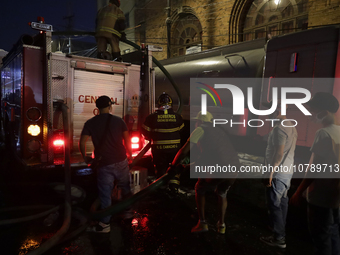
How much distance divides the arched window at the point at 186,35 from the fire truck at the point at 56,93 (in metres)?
10.2

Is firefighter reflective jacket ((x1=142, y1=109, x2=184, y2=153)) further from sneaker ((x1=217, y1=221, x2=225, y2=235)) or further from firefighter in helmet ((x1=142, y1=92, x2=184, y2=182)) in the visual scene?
sneaker ((x1=217, y1=221, x2=225, y2=235))

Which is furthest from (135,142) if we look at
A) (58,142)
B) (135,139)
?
(58,142)

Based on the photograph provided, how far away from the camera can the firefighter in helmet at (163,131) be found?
14.6ft

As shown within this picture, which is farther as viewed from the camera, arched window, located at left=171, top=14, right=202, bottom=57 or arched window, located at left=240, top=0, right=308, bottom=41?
arched window, located at left=171, top=14, right=202, bottom=57

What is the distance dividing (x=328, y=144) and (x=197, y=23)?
46.3 ft

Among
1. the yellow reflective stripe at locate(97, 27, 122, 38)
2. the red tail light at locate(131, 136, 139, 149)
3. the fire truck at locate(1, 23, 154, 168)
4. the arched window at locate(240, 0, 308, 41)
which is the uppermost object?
the arched window at locate(240, 0, 308, 41)

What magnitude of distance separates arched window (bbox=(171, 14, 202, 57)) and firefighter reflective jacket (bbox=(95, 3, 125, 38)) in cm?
905

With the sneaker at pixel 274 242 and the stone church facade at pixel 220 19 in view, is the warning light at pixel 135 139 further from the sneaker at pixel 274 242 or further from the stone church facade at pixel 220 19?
the stone church facade at pixel 220 19

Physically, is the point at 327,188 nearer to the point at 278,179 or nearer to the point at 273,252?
the point at 278,179

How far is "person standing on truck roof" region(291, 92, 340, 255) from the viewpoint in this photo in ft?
7.37

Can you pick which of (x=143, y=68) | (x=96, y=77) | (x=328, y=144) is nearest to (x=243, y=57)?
(x=143, y=68)

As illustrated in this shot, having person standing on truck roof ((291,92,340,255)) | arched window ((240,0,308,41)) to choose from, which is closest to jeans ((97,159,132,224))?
person standing on truck roof ((291,92,340,255))

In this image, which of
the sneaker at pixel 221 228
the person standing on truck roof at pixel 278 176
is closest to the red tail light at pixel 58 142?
the sneaker at pixel 221 228

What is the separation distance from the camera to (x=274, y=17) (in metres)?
11.4
